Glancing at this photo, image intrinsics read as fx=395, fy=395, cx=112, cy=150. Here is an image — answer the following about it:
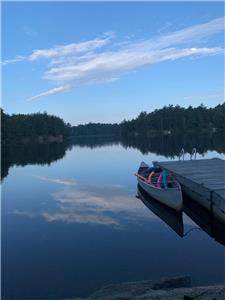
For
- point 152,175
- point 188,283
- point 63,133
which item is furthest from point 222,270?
point 63,133

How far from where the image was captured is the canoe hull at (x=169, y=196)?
17.3 m

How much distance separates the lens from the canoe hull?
17.3m

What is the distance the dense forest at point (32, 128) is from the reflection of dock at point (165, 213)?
94.7m

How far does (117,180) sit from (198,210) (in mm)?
12251

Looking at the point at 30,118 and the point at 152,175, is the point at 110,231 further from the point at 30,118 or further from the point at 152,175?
the point at 30,118

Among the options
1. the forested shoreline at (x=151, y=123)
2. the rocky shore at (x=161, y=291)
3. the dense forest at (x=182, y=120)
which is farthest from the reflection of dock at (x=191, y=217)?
the dense forest at (x=182, y=120)

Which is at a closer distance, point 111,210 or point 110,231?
point 110,231

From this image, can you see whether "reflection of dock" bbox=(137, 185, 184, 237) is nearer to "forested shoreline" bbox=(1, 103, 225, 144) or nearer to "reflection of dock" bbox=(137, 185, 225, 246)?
"reflection of dock" bbox=(137, 185, 225, 246)

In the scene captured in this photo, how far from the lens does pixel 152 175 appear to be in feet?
79.6

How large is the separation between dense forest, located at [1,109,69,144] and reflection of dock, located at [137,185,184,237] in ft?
311

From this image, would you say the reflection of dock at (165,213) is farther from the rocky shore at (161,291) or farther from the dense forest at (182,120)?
the dense forest at (182,120)

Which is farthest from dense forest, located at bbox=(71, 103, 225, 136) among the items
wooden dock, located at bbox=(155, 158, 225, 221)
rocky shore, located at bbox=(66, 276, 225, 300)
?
rocky shore, located at bbox=(66, 276, 225, 300)

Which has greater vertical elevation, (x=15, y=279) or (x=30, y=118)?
(x=30, y=118)

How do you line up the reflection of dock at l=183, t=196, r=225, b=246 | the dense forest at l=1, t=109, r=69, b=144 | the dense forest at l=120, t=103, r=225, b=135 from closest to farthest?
1. the reflection of dock at l=183, t=196, r=225, b=246
2. the dense forest at l=1, t=109, r=69, b=144
3. the dense forest at l=120, t=103, r=225, b=135
